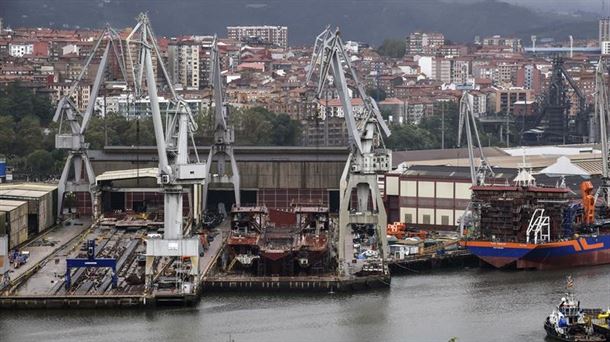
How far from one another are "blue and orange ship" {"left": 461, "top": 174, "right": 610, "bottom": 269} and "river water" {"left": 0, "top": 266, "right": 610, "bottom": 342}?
182 centimetres

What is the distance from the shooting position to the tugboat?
79.9ft

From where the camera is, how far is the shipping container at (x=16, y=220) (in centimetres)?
3128

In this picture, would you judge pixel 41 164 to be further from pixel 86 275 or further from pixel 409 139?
pixel 86 275

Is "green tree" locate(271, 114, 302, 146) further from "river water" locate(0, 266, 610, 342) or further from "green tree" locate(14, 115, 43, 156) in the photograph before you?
"river water" locate(0, 266, 610, 342)

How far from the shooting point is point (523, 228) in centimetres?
3173

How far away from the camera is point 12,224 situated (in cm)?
3141

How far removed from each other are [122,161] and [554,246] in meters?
9.35

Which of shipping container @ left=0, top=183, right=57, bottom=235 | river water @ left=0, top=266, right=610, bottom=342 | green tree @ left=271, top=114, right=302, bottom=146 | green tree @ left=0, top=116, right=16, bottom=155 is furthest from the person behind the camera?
green tree @ left=271, top=114, right=302, bottom=146

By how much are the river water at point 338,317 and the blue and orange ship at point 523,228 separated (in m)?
1.82

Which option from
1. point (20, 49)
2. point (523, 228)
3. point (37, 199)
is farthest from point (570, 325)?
point (20, 49)

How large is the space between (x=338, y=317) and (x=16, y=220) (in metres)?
7.40

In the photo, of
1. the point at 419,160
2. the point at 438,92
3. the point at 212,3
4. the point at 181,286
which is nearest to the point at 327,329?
the point at 181,286

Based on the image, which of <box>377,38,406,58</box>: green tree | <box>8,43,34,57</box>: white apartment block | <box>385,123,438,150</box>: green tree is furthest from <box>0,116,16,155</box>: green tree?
<box>377,38,406,58</box>: green tree

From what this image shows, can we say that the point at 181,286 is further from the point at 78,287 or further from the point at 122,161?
the point at 122,161
